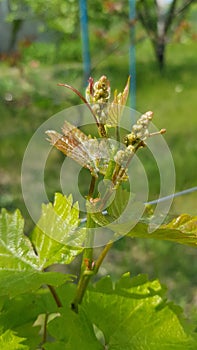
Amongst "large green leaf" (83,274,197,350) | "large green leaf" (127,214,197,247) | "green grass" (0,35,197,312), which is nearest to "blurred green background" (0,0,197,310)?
"green grass" (0,35,197,312)

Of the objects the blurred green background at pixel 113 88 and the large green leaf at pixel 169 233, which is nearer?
the large green leaf at pixel 169 233

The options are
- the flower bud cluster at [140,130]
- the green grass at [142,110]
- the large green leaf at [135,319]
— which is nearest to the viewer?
the flower bud cluster at [140,130]

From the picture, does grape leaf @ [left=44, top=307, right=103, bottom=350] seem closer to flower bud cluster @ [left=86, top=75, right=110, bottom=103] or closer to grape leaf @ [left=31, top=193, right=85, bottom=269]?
grape leaf @ [left=31, top=193, right=85, bottom=269]

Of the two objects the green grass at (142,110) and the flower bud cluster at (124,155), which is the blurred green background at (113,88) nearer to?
the green grass at (142,110)

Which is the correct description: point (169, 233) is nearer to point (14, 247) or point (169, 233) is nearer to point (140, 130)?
point (140, 130)

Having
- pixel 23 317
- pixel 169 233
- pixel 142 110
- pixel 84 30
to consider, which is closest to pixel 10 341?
pixel 23 317

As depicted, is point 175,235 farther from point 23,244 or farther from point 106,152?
point 23,244

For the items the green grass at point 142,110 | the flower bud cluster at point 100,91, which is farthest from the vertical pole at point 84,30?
the flower bud cluster at point 100,91
